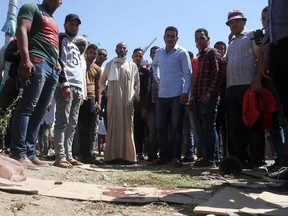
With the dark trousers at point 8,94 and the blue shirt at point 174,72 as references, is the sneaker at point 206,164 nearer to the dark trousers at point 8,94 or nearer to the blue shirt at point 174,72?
the blue shirt at point 174,72

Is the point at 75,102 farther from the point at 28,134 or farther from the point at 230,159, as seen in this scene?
the point at 230,159

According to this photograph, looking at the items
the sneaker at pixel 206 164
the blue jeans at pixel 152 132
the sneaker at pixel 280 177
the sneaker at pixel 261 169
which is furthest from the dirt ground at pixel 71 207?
the blue jeans at pixel 152 132

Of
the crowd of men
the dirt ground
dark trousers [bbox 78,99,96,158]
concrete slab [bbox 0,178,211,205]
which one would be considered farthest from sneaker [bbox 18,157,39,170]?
dark trousers [bbox 78,99,96,158]

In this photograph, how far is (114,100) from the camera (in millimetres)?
6141

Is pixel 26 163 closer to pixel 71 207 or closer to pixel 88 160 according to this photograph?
pixel 71 207

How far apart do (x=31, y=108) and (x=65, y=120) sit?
0.81 metres

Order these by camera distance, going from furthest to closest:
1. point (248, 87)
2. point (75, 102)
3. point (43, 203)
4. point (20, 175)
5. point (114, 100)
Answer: point (114, 100)
point (75, 102)
point (248, 87)
point (20, 175)
point (43, 203)

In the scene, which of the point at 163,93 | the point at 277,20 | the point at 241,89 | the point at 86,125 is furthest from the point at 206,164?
the point at 277,20

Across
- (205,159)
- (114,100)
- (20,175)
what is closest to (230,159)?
(205,159)

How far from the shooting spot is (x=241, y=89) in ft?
15.5

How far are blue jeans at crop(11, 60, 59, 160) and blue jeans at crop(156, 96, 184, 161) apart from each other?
2.02 m

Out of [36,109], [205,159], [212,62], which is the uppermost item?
[212,62]

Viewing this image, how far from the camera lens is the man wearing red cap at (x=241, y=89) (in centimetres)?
461

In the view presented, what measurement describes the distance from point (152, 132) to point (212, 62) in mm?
2046
